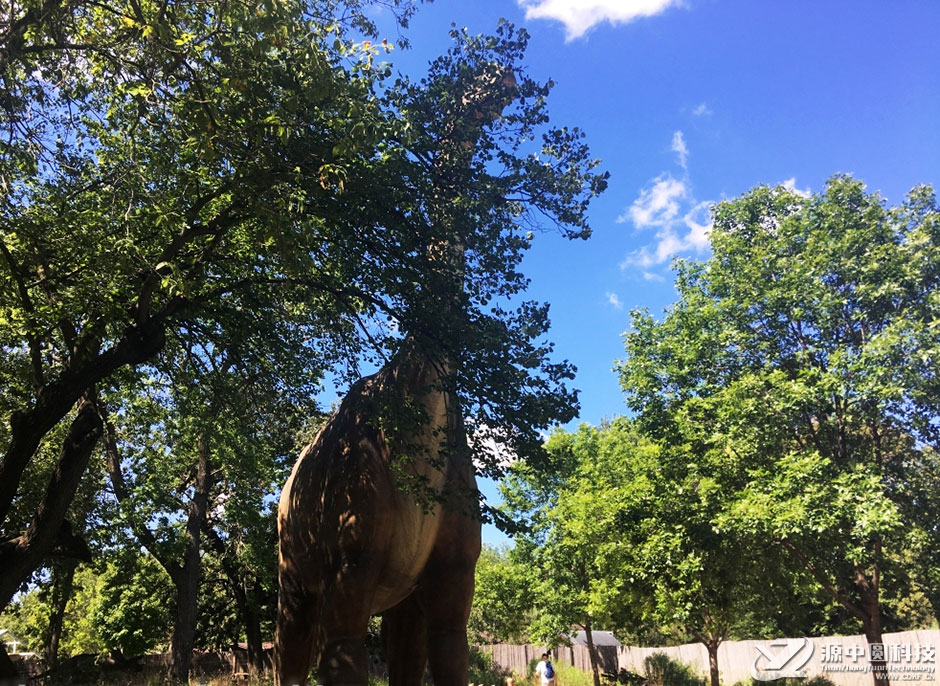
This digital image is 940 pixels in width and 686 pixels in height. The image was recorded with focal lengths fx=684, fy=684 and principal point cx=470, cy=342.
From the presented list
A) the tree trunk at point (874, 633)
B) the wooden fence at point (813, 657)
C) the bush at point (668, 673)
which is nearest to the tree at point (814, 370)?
the tree trunk at point (874, 633)

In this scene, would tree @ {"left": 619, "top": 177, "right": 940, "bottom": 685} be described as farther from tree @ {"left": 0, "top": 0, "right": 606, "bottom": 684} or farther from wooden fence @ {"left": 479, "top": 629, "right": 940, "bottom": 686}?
tree @ {"left": 0, "top": 0, "right": 606, "bottom": 684}

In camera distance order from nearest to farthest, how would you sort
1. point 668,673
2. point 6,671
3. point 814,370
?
point 6,671 → point 814,370 → point 668,673

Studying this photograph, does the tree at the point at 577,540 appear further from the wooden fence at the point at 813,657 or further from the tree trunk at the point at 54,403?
the tree trunk at the point at 54,403

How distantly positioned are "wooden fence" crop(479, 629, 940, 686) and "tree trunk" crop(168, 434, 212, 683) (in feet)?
54.5

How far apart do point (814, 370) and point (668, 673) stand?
2322 cm

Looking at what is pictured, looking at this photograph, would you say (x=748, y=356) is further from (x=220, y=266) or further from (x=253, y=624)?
(x=253, y=624)

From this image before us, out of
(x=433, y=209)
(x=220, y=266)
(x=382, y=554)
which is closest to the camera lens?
(x=382, y=554)

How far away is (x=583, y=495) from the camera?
80.0 feet

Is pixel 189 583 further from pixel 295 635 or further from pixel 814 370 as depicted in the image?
pixel 814 370

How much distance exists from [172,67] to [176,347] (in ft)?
17.2

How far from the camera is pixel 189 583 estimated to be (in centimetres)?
1795

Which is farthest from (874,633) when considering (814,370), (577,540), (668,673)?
(668,673)

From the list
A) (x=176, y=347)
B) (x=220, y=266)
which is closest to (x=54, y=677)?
(x=176, y=347)

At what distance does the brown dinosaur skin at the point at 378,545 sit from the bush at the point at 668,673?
90.8 feet
